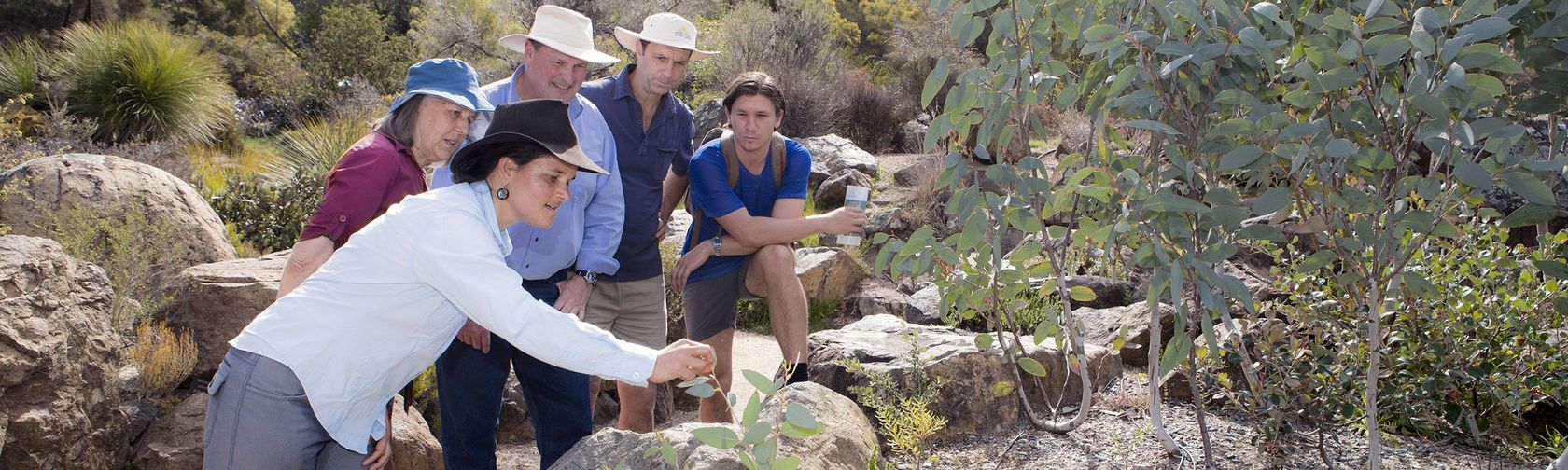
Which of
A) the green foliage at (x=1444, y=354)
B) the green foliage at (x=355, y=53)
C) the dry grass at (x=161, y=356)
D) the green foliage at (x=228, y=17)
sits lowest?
the green foliage at (x=228, y=17)

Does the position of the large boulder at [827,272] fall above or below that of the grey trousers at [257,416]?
below

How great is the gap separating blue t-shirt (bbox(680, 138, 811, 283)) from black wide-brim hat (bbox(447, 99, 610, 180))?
1.52m

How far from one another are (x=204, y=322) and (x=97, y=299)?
0.88 m

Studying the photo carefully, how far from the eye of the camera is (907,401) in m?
2.75

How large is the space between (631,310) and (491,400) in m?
0.78

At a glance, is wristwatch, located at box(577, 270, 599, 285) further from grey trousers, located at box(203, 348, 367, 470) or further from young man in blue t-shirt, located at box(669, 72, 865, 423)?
grey trousers, located at box(203, 348, 367, 470)

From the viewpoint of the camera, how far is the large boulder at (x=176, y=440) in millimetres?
3756

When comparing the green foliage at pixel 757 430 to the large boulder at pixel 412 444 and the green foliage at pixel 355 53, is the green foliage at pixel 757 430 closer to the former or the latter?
the large boulder at pixel 412 444

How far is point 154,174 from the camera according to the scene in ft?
17.8

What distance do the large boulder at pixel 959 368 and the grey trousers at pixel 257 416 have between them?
164 cm

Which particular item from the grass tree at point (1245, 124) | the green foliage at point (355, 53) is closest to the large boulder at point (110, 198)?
the grass tree at point (1245, 124)

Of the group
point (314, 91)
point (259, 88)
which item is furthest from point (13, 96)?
point (259, 88)

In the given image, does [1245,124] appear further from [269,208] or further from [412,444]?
[269,208]

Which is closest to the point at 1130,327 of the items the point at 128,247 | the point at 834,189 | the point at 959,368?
the point at 959,368
